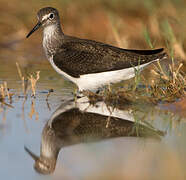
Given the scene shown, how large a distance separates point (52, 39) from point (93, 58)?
2.78 feet

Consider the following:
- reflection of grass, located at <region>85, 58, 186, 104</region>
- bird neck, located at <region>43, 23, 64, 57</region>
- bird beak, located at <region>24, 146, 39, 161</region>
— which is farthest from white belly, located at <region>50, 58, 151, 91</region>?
bird beak, located at <region>24, 146, 39, 161</region>

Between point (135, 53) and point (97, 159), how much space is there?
3.48m

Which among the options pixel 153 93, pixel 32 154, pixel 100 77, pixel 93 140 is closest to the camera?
pixel 32 154

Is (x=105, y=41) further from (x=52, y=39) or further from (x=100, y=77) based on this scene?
(x=100, y=77)

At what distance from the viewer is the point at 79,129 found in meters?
6.03

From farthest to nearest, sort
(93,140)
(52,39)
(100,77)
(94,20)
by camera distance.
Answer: (94,20) < (52,39) < (100,77) < (93,140)

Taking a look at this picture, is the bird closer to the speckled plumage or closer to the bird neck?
the speckled plumage

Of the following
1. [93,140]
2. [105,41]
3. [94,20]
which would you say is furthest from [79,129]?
[94,20]

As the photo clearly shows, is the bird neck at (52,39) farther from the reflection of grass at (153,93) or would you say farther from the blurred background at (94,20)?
the blurred background at (94,20)

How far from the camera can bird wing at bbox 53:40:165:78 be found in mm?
7805

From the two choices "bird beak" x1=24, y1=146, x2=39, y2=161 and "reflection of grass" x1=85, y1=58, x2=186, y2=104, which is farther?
"reflection of grass" x1=85, y1=58, x2=186, y2=104

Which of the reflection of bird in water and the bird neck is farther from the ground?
the bird neck

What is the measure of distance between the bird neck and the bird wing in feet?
0.66

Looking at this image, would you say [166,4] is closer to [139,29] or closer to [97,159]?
[139,29]
